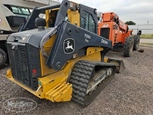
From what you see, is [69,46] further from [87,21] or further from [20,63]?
[87,21]

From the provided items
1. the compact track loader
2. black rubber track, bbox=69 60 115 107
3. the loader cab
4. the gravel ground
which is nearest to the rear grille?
the compact track loader

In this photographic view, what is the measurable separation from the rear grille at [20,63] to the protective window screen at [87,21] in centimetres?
164

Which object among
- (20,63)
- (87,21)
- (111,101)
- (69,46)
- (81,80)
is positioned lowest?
(111,101)

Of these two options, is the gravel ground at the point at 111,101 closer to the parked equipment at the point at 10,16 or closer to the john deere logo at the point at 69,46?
the john deere logo at the point at 69,46

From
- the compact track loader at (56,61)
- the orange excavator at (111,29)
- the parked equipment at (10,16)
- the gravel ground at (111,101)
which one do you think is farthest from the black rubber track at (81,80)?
the orange excavator at (111,29)

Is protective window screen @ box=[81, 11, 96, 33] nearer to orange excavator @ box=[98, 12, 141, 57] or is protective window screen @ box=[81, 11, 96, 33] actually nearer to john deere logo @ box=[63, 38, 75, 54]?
john deere logo @ box=[63, 38, 75, 54]

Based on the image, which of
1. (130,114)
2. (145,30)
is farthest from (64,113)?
(145,30)

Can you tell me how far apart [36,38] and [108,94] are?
2.12 metres

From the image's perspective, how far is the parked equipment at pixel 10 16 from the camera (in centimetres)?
528

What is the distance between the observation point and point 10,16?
5.60 m

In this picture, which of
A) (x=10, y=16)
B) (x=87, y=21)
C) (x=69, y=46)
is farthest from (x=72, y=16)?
(x=10, y=16)

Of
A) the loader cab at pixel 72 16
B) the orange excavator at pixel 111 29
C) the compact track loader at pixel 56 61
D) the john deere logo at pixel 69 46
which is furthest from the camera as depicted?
the orange excavator at pixel 111 29

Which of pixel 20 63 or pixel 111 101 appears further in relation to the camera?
pixel 111 101

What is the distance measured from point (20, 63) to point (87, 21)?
195 cm
